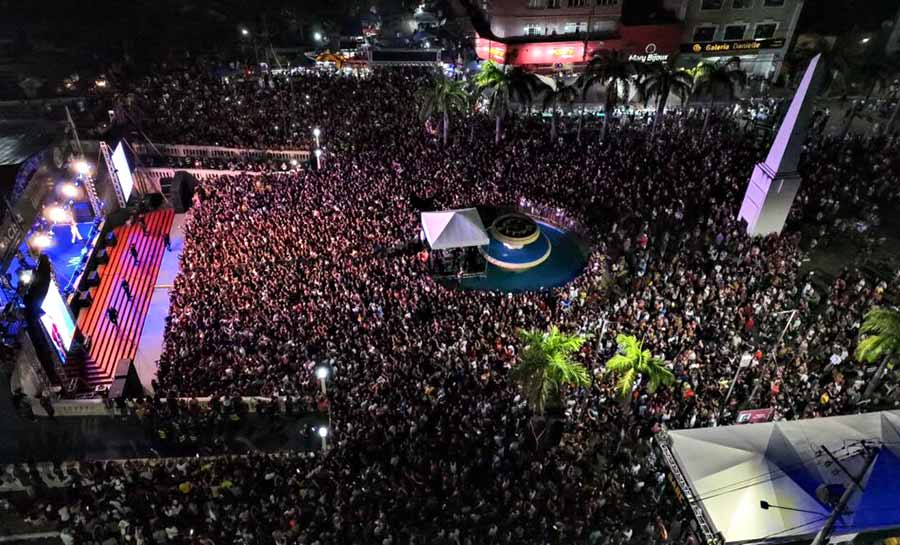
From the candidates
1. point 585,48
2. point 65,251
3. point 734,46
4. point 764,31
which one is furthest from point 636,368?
point 764,31

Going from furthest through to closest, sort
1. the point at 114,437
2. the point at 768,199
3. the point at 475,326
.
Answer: the point at 768,199 < the point at 475,326 < the point at 114,437

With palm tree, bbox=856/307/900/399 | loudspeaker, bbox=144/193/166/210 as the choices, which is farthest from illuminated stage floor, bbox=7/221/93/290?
palm tree, bbox=856/307/900/399

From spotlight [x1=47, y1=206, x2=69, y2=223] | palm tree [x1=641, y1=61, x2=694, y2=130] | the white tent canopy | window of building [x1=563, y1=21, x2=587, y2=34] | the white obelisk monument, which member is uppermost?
window of building [x1=563, y1=21, x2=587, y2=34]

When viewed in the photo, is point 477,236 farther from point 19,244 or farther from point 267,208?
point 19,244

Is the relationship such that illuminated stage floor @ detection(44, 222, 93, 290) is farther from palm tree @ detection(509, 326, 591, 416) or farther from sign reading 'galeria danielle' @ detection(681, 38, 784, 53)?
sign reading 'galeria danielle' @ detection(681, 38, 784, 53)

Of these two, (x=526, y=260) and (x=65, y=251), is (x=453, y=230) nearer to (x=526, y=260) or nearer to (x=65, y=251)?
(x=526, y=260)

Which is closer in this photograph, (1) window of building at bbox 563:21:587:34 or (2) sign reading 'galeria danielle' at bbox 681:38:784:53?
(1) window of building at bbox 563:21:587:34

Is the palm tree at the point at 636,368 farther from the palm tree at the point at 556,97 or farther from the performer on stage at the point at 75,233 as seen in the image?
the performer on stage at the point at 75,233
